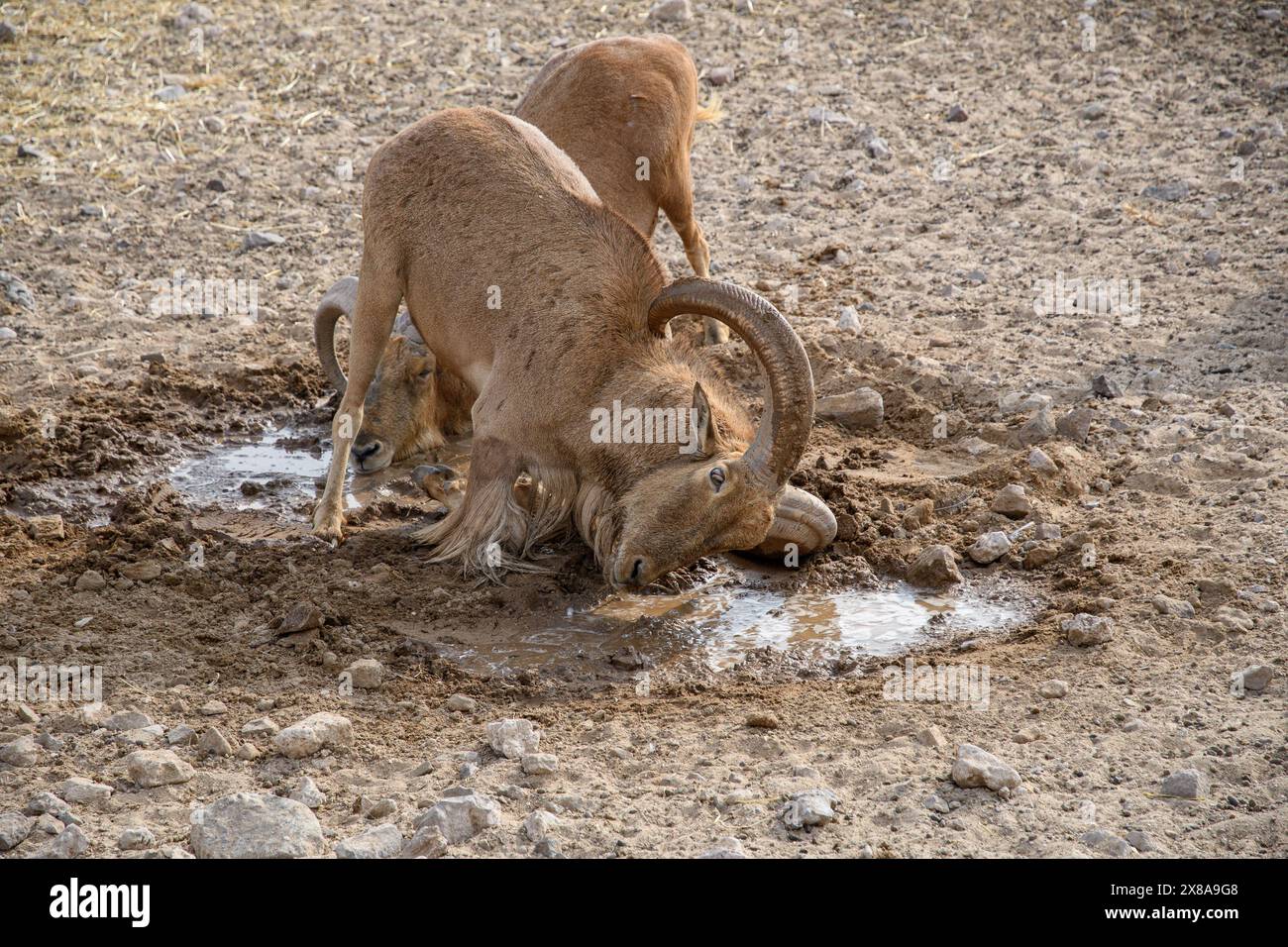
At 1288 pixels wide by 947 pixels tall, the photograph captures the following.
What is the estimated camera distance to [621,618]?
6.02 metres

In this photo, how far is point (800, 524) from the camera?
20.2ft

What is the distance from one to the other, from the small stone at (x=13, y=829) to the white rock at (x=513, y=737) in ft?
4.64

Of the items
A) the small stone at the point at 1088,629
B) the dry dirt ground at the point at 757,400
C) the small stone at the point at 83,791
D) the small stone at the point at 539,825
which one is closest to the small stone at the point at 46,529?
the dry dirt ground at the point at 757,400

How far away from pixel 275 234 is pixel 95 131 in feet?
6.88

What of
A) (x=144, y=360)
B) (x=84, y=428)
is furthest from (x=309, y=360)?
(x=84, y=428)

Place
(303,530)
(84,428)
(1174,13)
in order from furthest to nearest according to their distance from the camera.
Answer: (1174,13), (84,428), (303,530)

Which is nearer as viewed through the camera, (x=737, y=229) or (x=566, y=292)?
(x=566, y=292)

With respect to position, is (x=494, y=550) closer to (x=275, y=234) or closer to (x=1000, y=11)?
(x=275, y=234)

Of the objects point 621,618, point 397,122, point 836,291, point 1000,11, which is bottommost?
point 621,618

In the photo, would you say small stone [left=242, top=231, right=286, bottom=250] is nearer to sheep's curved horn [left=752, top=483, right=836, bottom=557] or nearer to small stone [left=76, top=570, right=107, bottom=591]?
small stone [left=76, top=570, right=107, bottom=591]

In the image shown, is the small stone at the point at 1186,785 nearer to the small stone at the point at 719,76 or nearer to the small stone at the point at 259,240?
the small stone at the point at 259,240

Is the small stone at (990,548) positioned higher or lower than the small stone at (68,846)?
higher

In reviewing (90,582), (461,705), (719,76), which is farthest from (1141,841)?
(719,76)

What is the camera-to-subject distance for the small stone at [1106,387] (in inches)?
295
